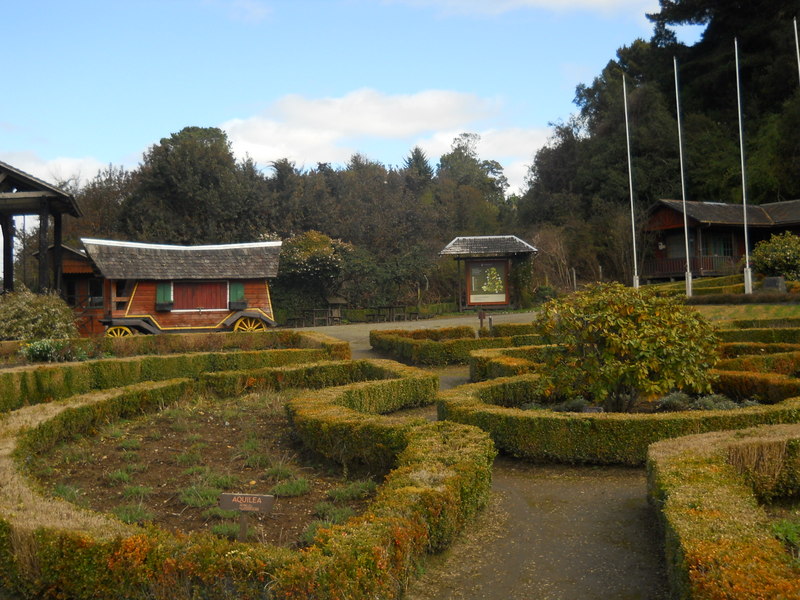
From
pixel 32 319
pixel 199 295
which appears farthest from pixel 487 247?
pixel 32 319

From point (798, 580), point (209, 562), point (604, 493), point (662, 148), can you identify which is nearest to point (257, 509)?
point (209, 562)

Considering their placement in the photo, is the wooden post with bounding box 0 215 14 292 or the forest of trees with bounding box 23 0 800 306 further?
the forest of trees with bounding box 23 0 800 306

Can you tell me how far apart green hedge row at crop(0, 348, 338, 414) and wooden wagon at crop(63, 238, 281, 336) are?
26.2 feet

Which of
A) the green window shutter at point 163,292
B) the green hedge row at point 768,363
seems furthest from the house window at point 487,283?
the green hedge row at point 768,363

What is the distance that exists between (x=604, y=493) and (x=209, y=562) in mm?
4724

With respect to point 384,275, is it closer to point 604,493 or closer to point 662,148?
point 662,148

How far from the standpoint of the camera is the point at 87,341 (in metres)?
17.5

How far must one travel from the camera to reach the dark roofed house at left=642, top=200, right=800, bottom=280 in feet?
118

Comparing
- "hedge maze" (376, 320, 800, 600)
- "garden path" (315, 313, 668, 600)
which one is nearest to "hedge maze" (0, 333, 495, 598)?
"garden path" (315, 313, 668, 600)

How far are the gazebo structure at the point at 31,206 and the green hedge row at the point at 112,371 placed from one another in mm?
8792

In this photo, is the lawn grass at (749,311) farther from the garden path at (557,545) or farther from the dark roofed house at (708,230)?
the garden path at (557,545)

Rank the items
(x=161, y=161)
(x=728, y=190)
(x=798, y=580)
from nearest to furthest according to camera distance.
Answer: (x=798, y=580), (x=161, y=161), (x=728, y=190)

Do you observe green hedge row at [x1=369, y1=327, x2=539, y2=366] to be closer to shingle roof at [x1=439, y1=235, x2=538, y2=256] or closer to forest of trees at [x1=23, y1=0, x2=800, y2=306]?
shingle roof at [x1=439, y1=235, x2=538, y2=256]

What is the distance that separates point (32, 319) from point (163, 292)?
6.76 metres
